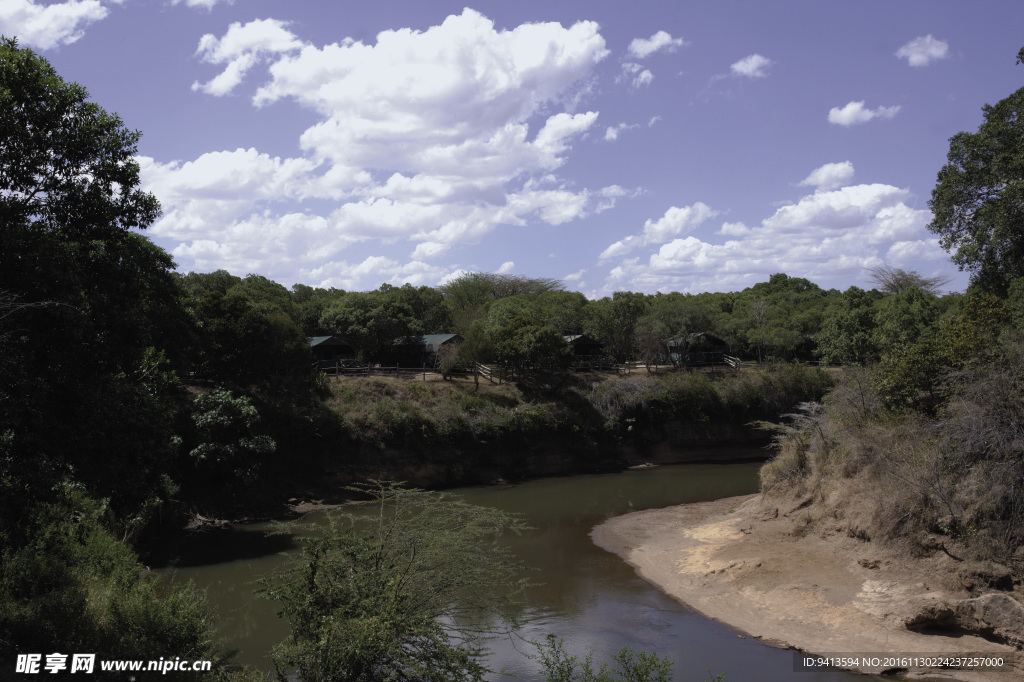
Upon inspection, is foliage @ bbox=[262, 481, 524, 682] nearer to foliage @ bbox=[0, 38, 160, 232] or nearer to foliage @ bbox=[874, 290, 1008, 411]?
foliage @ bbox=[0, 38, 160, 232]

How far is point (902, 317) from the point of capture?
36.4 meters

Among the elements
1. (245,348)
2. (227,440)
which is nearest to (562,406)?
(245,348)

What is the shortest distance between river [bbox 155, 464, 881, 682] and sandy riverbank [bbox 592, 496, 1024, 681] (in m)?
0.81

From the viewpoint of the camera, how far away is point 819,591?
51.2 ft

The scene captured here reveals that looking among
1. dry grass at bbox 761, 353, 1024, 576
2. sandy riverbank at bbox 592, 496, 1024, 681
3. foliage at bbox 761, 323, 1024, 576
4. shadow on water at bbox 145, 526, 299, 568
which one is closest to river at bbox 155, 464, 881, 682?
shadow on water at bbox 145, 526, 299, 568

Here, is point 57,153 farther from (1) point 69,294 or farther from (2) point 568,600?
(2) point 568,600

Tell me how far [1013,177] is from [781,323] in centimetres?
3180

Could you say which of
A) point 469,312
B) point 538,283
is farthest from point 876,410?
point 538,283

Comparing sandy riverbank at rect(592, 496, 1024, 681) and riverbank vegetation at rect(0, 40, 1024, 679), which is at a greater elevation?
riverbank vegetation at rect(0, 40, 1024, 679)

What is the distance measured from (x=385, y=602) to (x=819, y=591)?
11736 mm

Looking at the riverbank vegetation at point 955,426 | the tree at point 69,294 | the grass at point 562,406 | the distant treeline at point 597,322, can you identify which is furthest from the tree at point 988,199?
the tree at point 69,294

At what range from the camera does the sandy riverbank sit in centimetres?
1310

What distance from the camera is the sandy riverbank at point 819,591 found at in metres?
13.1

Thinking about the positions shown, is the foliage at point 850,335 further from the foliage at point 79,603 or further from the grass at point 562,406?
the foliage at point 79,603
